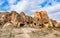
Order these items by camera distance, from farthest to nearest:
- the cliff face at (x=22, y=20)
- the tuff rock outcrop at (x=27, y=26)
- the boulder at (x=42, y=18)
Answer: the boulder at (x=42, y=18)
the cliff face at (x=22, y=20)
the tuff rock outcrop at (x=27, y=26)

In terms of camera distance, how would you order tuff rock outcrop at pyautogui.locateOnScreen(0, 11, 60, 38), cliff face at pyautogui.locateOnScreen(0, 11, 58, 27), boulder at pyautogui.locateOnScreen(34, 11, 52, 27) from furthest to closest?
boulder at pyautogui.locateOnScreen(34, 11, 52, 27), cliff face at pyautogui.locateOnScreen(0, 11, 58, 27), tuff rock outcrop at pyautogui.locateOnScreen(0, 11, 60, 38)

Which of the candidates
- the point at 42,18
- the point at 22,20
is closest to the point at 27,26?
the point at 22,20

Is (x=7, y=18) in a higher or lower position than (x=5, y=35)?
higher

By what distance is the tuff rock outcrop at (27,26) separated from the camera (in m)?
82.9

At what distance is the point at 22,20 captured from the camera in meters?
95.2

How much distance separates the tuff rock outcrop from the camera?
3263 inches

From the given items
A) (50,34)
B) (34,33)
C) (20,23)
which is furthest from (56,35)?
(20,23)

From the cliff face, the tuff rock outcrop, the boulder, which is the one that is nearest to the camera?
the tuff rock outcrop

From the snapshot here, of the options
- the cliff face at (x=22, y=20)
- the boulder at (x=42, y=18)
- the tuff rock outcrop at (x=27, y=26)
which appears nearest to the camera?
the tuff rock outcrop at (x=27, y=26)

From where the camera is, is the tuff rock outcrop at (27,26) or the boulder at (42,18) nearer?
the tuff rock outcrop at (27,26)

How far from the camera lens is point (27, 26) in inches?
3538

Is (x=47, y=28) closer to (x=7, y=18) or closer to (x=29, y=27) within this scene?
(x=29, y=27)

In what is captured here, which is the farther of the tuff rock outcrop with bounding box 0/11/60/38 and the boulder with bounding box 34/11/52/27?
the boulder with bounding box 34/11/52/27

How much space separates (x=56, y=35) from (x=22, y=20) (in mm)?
19648
